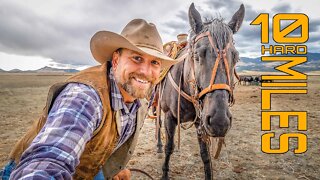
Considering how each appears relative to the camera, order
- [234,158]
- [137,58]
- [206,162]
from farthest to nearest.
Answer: [234,158]
[206,162]
[137,58]

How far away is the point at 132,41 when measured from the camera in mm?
1992

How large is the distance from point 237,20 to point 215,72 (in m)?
1.26

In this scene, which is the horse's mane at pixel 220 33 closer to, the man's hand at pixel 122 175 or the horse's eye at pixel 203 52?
the horse's eye at pixel 203 52

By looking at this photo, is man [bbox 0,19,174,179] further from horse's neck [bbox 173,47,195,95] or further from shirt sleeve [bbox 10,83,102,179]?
horse's neck [bbox 173,47,195,95]

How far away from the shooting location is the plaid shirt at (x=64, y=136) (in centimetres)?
94

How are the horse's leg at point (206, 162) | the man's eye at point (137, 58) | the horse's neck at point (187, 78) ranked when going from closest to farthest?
the man's eye at point (137, 58) → the horse's neck at point (187, 78) → the horse's leg at point (206, 162)

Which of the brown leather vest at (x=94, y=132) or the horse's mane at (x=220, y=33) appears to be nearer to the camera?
the brown leather vest at (x=94, y=132)

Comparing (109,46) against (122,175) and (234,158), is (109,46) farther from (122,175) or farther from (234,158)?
(234,158)

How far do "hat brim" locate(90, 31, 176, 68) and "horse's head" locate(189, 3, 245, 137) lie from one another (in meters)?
0.83

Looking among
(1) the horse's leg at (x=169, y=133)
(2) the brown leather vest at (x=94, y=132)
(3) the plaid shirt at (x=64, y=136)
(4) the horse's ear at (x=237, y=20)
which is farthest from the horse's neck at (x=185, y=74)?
(3) the plaid shirt at (x=64, y=136)

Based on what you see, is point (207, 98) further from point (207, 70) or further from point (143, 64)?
point (143, 64)

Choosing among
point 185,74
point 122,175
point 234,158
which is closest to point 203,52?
point 185,74

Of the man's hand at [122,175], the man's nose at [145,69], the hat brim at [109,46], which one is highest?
the hat brim at [109,46]

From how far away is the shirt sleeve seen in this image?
94 centimetres
